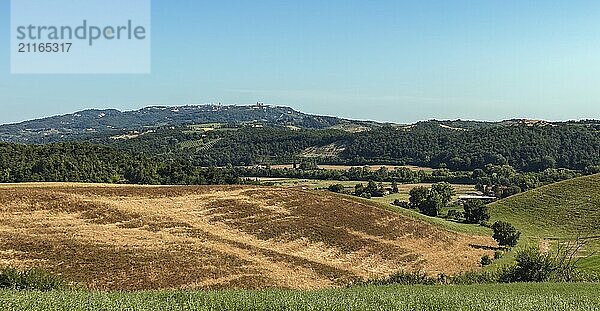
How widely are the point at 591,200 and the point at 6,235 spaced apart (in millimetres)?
92525

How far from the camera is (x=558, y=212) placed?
94.9 metres

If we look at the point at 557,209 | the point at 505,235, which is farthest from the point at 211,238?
the point at 557,209

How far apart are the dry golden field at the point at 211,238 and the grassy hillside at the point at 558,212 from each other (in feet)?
51.4

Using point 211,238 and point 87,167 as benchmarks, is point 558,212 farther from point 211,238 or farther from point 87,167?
point 87,167

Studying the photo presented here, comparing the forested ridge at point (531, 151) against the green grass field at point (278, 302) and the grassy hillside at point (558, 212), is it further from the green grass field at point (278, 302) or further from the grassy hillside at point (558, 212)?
the green grass field at point (278, 302)

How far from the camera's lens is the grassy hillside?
274ft

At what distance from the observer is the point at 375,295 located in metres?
25.3

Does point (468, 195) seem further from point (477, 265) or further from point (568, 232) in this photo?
point (477, 265)

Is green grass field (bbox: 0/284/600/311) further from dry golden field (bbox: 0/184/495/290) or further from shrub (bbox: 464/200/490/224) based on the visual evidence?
shrub (bbox: 464/200/490/224)

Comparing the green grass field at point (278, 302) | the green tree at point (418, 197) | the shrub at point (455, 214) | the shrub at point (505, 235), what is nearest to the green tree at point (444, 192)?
the green tree at point (418, 197)

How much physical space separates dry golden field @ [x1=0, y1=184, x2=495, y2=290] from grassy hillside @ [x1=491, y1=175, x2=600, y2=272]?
51.4ft

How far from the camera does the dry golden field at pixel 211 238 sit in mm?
41688

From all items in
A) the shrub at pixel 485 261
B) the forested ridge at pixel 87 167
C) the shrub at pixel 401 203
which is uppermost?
the forested ridge at pixel 87 167

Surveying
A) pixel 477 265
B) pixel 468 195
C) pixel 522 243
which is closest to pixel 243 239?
pixel 477 265
